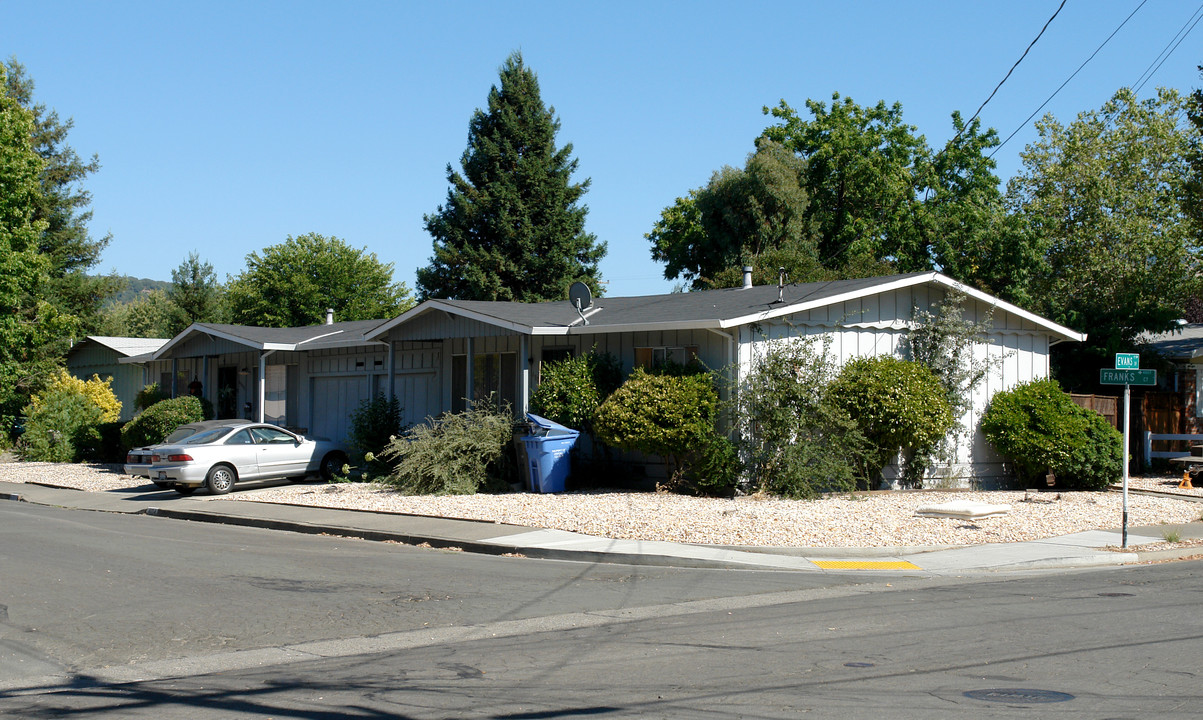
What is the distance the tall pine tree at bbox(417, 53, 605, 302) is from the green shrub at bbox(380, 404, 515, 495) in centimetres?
2648

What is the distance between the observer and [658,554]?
12688 mm

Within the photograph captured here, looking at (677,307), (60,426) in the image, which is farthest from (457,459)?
(60,426)

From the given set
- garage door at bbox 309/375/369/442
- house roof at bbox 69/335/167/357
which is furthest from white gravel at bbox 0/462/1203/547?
house roof at bbox 69/335/167/357

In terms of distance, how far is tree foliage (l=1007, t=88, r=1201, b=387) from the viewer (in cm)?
3972

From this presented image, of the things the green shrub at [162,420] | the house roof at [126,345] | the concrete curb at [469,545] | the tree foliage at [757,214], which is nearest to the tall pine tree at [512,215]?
the tree foliage at [757,214]

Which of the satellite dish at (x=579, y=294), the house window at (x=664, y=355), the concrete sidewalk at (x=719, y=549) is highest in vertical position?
the satellite dish at (x=579, y=294)

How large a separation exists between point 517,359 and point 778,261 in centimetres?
1609

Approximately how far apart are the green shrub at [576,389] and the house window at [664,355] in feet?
1.62

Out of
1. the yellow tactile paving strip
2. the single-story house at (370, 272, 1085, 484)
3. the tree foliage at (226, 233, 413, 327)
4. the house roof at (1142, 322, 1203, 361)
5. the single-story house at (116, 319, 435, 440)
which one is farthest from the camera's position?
the tree foliage at (226, 233, 413, 327)

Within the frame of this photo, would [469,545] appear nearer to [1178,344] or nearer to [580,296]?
[580,296]

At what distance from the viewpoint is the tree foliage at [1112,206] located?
39.7 m

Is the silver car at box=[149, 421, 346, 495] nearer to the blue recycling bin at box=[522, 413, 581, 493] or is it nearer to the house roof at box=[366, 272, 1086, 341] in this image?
the house roof at box=[366, 272, 1086, 341]

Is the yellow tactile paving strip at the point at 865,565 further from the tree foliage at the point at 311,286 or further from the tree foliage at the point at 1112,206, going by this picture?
the tree foliage at the point at 311,286

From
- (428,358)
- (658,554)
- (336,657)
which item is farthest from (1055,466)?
(336,657)
